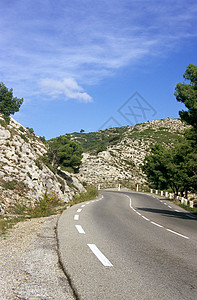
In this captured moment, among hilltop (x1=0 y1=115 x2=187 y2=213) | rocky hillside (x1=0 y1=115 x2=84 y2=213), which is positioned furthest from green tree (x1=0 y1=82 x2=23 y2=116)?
rocky hillside (x1=0 y1=115 x2=84 y2=213)

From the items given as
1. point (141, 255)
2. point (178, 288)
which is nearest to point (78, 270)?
point (178, 288)

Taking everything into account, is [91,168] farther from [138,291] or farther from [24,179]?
[138,291]

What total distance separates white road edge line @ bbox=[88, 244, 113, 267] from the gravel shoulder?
834 millimetres

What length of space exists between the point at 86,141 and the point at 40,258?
118491 mm

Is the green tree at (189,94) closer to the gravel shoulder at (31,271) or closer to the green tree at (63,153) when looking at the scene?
the gravel shoulder at (31,271)

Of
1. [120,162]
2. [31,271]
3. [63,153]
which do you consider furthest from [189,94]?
[120,162]

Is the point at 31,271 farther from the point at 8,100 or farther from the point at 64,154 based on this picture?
the point at 8,100

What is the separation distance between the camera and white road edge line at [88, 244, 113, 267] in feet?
17.1

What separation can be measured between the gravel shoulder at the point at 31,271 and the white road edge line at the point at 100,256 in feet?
2.74

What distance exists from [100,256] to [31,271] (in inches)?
64.7

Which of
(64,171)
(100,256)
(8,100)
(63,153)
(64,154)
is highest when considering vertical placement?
(8,100)

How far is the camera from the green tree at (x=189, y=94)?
18344 millimetres

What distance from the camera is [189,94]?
18375mm

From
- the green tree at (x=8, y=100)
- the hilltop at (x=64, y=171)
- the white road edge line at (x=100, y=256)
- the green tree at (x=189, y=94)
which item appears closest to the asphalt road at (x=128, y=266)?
the white road edge line at (x=100, y=256)
